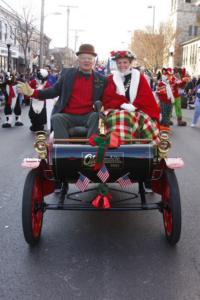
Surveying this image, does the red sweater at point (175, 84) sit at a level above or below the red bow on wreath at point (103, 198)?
above

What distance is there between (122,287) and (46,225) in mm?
1573

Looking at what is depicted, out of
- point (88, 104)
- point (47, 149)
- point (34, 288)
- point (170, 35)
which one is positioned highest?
point (170, 35)

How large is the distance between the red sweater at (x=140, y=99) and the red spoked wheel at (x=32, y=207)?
1.27m

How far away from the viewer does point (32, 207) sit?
157 inches

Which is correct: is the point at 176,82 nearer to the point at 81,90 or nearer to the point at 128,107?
the point at 81,90

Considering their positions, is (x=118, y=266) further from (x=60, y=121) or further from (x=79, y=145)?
Result: (x=60, y=121)

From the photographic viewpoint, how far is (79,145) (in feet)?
13.0

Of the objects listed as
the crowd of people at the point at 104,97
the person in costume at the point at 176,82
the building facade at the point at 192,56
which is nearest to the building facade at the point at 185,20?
the building facade at the point at 192,56

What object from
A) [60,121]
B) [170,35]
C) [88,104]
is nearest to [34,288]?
[60,121]

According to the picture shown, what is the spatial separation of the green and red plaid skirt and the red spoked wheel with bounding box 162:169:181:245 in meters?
0.47

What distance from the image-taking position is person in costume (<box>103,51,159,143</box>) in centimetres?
452

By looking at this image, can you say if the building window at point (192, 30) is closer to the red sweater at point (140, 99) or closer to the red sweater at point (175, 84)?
the red sweater at point (175, 84)

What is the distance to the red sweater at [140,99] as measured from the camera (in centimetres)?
488

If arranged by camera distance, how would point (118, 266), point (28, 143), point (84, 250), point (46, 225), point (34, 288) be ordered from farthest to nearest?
point (28, 143)
point (46, 225)
point (84, 250)
point (118, 266)
point (34, 288)
